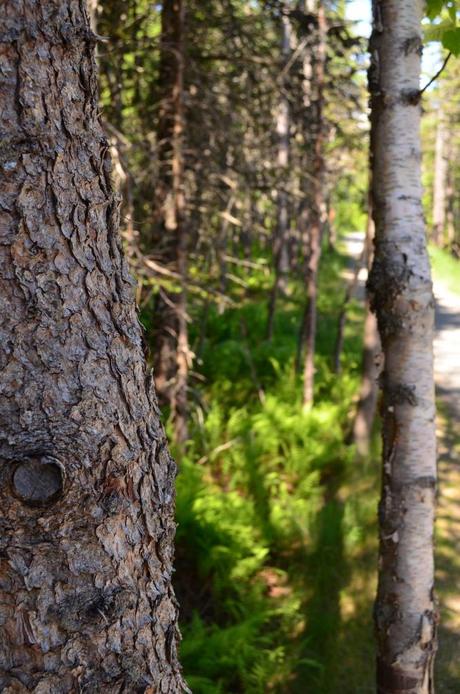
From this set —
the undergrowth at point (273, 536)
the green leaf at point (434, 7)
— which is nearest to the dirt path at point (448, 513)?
the undergrowth at point (273, 536)

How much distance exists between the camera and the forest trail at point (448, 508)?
5254mm

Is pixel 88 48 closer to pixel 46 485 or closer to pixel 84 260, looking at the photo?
pixel 84 260

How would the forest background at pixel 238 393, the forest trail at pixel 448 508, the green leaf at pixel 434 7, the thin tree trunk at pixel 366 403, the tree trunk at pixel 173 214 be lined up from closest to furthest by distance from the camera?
the green leaf at pixel 434 7, the forest trail at pixel 448 508, the forest background at pixel 238 393, the tree trunk at pixel 173 214, the thin tree trunk at pixel 366 403

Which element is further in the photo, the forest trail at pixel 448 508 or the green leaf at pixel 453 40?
the forest trail at pixel 448 508

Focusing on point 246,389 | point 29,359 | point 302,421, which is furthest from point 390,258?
point 246,389

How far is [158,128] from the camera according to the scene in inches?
292

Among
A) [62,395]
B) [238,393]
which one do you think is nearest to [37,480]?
[62,395]

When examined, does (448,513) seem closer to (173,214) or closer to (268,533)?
(268,533)

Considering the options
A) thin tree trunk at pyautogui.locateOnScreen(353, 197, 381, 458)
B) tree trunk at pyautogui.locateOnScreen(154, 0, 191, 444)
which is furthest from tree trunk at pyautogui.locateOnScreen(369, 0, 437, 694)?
thin tree trunk at pyautogui.locateOnScreen(353, 197, 381, 458)

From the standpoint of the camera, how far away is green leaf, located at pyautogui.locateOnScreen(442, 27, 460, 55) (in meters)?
2.44

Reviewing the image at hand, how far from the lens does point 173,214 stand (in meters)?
7.21

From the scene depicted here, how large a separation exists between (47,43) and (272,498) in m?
6.92

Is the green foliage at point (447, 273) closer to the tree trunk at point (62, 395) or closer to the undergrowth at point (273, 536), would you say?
the undergrowth at point (273, 536)

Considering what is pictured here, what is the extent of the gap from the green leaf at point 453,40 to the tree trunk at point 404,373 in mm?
511
